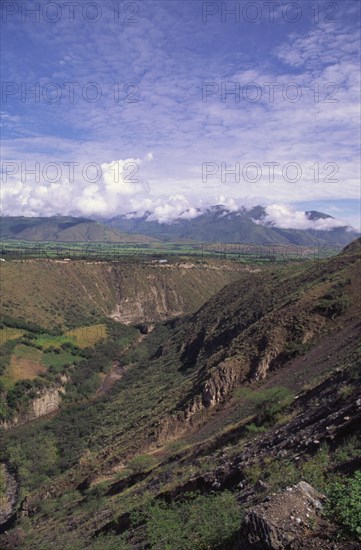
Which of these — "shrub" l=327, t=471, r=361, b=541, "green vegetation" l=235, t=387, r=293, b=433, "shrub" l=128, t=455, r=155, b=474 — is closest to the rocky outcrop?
"shrub" l=327, t=471, r=361, b=541

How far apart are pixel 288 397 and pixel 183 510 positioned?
12454 millimetres

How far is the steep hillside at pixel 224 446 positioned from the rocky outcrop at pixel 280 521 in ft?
0.08

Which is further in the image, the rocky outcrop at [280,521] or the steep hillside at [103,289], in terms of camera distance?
the steep hillside at [103,289]

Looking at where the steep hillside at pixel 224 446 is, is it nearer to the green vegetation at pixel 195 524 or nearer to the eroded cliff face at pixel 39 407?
the green vegetation at pixel 195 524

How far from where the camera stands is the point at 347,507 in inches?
337

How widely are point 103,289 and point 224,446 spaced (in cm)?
10741

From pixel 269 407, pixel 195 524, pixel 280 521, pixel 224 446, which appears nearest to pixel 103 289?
pixel 269 407

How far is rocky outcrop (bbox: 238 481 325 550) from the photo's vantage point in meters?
8.15

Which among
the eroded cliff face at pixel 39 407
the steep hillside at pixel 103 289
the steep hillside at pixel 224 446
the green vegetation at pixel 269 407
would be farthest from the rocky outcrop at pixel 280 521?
the steep hillside at pixel 103 289

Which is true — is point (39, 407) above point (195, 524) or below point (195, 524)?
below

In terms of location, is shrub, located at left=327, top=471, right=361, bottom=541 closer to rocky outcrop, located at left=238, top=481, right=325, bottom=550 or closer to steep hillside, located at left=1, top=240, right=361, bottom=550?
steep hillside, located at left=1, top=240, right=361, bottom=550

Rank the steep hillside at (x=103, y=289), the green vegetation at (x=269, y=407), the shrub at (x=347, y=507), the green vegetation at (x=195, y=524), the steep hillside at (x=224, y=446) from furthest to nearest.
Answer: the steep hillside at (x=103, y=289) → the green vegetation at (x=269, y=407) → the green vegetation at (x=195, y=524) → the steep hillside at (x=224, y=446) → the shrub at (x=347, y=507)

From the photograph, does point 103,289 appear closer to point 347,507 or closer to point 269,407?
point 269,407

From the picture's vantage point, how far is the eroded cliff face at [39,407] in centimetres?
5988
